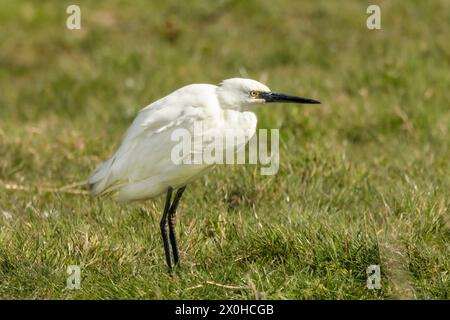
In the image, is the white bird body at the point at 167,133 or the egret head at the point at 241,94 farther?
the egret head at the point at 241,94

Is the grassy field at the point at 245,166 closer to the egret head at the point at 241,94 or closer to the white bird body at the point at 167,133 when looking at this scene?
the white bird body at the point at 167,133

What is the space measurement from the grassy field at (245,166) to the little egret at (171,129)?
32cm

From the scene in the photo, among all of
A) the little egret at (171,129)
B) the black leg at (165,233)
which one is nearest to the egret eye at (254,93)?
the little egret at (171,129)

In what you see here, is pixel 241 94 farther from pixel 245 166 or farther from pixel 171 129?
pixel 245 166

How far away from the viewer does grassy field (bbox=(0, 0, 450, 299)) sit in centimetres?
445

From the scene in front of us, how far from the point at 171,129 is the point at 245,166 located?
60.4 inches

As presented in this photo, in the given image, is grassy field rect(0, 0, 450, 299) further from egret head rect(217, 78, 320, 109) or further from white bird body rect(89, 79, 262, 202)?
egret head rect(217, 78, 320, 109)

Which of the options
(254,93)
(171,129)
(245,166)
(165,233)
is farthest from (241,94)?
(245,166)

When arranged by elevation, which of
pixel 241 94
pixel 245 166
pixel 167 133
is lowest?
pixel 245 166

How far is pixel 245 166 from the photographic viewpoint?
5.99 m

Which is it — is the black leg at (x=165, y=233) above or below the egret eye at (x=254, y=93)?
below

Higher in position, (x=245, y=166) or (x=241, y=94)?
(x=241, y=94)

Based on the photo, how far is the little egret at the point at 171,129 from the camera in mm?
4484

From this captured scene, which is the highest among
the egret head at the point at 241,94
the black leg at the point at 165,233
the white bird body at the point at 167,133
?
the egret head at the point at 241,94
